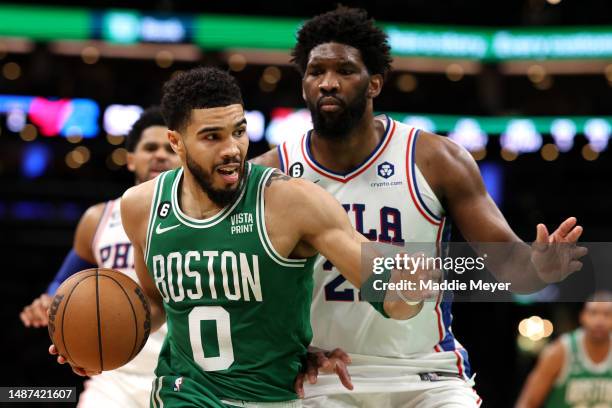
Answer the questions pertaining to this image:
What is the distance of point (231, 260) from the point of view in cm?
396

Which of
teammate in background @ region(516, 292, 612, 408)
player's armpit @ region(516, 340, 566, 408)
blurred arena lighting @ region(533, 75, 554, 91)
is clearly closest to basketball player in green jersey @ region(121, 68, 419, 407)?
player's armpit @ region(516, 340, 566, 408)

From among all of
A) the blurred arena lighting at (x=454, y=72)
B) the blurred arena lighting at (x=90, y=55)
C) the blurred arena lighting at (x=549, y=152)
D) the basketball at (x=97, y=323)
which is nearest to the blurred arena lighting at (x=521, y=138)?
the blurred arena lighting at (x=549, y=152)

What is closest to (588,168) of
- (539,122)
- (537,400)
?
(539,122)

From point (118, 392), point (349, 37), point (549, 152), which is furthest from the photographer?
point (549, 152)

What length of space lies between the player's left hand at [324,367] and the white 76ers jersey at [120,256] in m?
1.82

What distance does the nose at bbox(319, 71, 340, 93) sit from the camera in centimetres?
463

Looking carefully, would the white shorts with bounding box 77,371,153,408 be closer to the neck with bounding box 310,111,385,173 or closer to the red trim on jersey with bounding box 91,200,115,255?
the red trim on jersey with bounding box 91,200,115,255

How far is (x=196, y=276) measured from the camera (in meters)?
3.99

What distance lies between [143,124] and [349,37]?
219 cm

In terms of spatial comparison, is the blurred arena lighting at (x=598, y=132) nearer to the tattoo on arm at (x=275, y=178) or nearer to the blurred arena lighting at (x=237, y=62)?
the blurred arena lighting at (x=237, y=62)

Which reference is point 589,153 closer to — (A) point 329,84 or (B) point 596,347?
(B) point 596,347

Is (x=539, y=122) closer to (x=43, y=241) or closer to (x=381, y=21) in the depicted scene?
(x=381, y=21)

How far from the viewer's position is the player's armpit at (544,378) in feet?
24.9

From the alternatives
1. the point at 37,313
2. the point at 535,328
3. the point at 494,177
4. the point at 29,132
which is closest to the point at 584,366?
the point at 37,313
